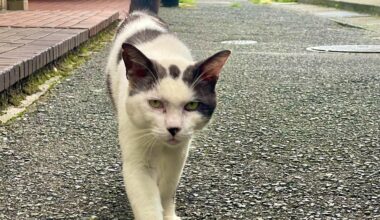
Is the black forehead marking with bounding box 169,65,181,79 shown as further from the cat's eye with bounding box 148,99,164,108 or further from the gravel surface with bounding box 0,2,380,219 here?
the gravel surface with bounding box 0,2,380,219

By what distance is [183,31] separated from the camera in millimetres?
10148

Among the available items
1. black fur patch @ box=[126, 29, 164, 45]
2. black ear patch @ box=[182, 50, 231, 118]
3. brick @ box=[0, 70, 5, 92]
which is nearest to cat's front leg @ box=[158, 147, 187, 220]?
black ear patch @ box=[182, 50, 231, 118]

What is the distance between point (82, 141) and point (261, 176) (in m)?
1.16

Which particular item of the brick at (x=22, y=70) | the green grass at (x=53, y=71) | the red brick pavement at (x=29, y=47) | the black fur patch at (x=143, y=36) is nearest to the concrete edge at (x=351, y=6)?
the green grass at (x=53, y=71)

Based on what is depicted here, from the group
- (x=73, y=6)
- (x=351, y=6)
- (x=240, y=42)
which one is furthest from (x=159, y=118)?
(x=351, y=6)

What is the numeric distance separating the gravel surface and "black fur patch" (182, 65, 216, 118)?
0.50 meters

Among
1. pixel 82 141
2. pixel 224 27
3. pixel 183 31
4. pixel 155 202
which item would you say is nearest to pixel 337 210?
pixel 155 202

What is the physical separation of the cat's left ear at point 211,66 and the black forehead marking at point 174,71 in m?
0.08

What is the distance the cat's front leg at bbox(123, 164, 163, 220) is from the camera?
2.38m

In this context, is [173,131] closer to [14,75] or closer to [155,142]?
[155,142]

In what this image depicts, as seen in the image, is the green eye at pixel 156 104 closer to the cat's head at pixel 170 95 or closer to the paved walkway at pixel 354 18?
the cat's head at pixel 170 95

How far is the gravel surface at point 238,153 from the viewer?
278 centimetres

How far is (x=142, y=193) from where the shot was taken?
2.40 metres

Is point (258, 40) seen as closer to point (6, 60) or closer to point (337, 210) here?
point (6, 60)
